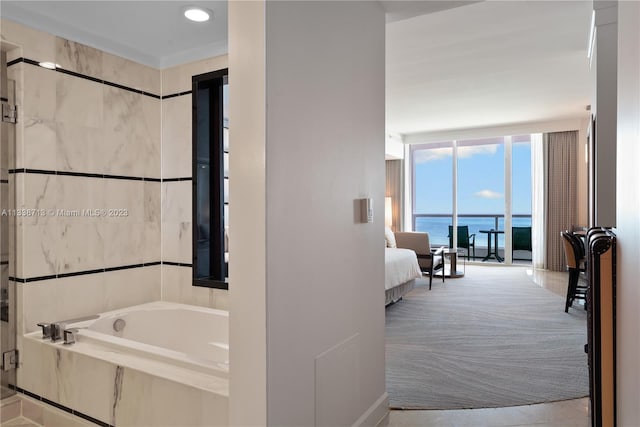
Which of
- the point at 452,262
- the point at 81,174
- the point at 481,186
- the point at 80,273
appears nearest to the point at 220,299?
the point at 80,273

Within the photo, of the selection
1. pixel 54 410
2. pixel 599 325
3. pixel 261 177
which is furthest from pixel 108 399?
pixel 599 325

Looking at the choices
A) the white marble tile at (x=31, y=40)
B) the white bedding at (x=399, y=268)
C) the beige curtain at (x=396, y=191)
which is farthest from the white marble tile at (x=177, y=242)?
the beige curtain at (x=396, y=191)

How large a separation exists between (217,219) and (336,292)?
175cm

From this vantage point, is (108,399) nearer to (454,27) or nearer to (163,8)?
(163,8)

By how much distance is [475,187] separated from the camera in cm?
984

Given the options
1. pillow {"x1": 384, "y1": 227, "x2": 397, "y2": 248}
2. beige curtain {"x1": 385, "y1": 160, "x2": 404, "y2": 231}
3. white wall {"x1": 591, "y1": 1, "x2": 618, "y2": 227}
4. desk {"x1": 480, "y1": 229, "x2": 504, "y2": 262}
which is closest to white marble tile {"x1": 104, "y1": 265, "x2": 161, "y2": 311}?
pillow {"x1": 384, "y1": 227, "x2": 397, "y2": 248}

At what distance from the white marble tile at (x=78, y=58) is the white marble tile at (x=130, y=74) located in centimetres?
5

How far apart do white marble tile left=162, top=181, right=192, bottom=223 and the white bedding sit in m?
2.16

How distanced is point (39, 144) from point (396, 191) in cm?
734

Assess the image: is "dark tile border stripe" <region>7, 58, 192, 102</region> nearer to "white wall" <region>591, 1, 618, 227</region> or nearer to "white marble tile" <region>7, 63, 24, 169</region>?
"white marble tile" <region>7, 63, 24, 169</region>

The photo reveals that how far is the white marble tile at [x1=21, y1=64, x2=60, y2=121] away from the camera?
268cm

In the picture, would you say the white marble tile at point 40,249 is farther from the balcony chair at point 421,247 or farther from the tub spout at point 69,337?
the balcony chair at point 421,247

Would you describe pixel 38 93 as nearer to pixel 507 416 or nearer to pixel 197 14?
pixel 197 14

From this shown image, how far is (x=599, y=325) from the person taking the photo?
104cm
